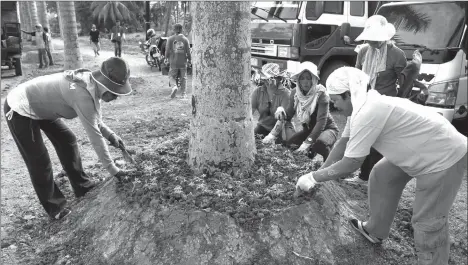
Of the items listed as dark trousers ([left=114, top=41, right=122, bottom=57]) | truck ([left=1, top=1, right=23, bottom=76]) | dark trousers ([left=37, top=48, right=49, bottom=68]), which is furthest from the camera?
dark trousers ([left=114, top=41, right=122, bottom=57])

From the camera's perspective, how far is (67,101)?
3.20 m

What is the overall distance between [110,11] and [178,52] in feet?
91.0

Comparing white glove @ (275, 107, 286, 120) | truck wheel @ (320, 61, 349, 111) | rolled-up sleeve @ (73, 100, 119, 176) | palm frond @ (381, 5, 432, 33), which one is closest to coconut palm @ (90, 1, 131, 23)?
truck wheel @ (320, 61, 349, 111)

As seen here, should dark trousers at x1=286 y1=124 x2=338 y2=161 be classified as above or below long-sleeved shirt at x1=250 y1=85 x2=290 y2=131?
below

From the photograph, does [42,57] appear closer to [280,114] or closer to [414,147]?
[280,114]

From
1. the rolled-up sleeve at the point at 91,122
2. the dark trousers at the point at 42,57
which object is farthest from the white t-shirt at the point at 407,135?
the dark trousers at the point at 42,57

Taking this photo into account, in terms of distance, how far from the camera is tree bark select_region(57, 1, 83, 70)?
10.7 metres

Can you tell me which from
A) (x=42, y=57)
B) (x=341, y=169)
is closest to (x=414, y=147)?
(x=341, y=169)

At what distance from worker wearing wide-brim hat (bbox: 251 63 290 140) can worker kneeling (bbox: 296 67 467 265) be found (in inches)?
72.1

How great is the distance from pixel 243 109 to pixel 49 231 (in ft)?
6.72

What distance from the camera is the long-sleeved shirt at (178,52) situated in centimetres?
868

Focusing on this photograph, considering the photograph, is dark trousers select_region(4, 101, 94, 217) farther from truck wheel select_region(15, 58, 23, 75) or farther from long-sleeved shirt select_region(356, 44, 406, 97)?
truck wheel select_region(15, 58, 23, 75)

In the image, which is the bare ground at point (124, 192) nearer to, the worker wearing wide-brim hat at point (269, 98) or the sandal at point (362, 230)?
the sandal at point (362, 230)

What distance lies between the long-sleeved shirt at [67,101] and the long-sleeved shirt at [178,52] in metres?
5.45
